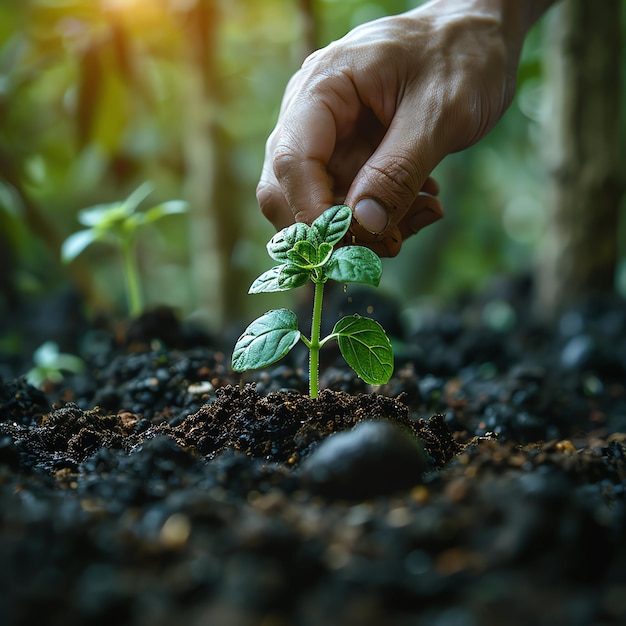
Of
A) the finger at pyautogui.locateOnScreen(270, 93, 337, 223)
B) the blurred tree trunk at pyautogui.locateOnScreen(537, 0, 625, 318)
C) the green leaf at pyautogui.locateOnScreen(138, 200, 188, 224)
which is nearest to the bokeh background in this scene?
the blurred tree trunk at pyautogui.locateOnScreen(537, 0, 625, 318)

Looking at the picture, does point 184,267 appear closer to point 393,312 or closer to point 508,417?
point 393,312

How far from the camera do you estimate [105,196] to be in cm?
337

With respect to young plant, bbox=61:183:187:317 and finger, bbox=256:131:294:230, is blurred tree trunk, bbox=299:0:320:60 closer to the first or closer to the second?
young plant, bbox=61:183:187:317

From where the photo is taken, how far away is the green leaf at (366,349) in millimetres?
988

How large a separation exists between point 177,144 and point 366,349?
2.41m

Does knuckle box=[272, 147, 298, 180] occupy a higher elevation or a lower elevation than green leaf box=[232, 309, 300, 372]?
higher

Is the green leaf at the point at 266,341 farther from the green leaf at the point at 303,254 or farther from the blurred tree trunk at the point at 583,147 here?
the blurred tree trunk at the point at 583,147

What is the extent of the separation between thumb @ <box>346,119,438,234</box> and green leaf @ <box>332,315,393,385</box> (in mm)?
168

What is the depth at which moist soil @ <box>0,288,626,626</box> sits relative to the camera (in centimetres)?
48

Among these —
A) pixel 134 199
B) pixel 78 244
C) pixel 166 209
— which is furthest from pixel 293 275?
pixel 134 199

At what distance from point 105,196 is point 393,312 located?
1.98 meters

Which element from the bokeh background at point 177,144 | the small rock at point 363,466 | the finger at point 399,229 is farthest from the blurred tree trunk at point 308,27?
the small rock at point 363,466

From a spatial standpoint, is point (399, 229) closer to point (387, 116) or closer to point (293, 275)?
point (387, 116)

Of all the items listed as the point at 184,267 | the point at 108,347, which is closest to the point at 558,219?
the point at 108,347
